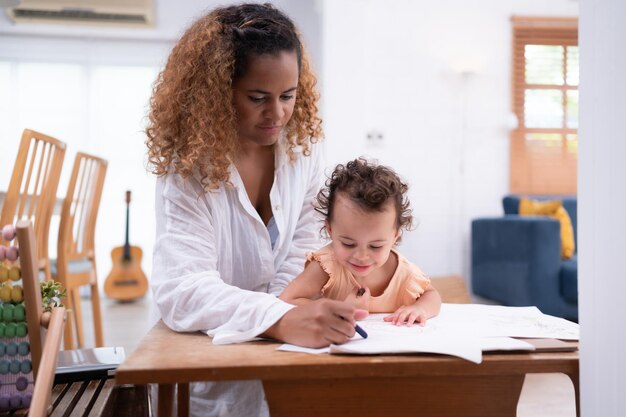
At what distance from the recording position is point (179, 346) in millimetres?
848

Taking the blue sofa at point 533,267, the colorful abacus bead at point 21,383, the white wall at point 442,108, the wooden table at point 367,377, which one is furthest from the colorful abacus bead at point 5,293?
the white wall at point 442,108

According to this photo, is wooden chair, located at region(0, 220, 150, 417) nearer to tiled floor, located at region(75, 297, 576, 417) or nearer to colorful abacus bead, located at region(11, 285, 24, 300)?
colorful abacus bead, located at region(11, 285, 24, 300)

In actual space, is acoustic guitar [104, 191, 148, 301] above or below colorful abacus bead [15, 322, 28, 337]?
below

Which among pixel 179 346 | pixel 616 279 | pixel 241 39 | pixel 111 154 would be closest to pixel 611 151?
pixel 616 279

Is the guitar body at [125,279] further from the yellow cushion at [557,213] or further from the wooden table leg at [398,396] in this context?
the wooden table leg at [398,396]

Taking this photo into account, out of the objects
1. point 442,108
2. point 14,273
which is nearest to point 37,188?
point 14,273

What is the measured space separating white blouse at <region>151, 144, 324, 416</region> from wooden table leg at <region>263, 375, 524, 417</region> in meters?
0.14

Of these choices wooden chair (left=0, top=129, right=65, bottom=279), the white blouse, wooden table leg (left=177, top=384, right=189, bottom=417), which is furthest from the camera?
wooden chair (left=0, top=129, right=65, bottom=279)

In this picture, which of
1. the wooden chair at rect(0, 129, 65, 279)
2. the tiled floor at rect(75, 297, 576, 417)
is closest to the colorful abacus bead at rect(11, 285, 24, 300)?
the tiled floor at rect(75, 297, 576, 417)

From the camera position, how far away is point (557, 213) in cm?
461

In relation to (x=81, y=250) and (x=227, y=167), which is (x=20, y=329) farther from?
(x=81, y=250)

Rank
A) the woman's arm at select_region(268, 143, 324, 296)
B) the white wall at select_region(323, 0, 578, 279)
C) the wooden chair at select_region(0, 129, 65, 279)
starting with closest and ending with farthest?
the woman's arm at select_region(268, 143, 324, 296) → the wooden chair at select_region(0, 129, 65, 279) → the white wall at select_region(323, 0, 578, 279)

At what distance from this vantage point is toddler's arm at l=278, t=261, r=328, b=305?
117 cm

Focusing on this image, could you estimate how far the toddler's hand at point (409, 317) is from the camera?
1.01 metres
